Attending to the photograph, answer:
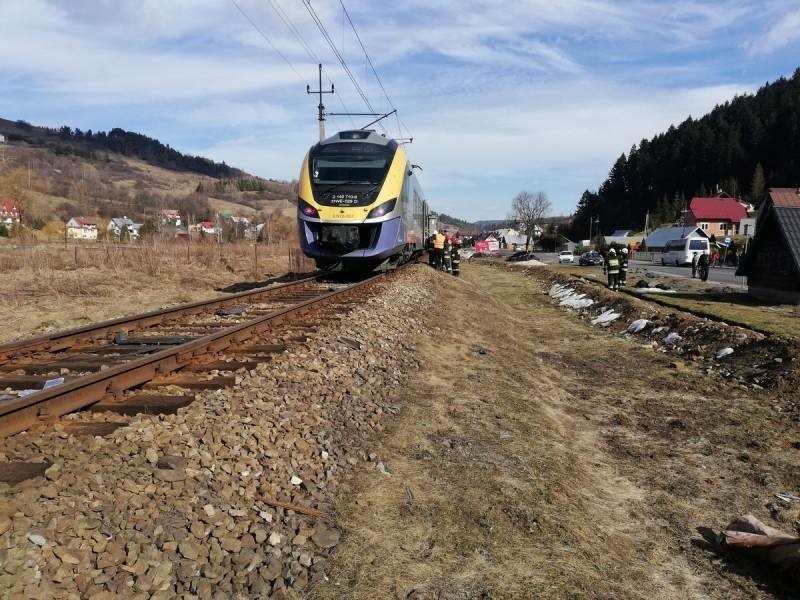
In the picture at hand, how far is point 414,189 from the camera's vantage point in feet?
63.4

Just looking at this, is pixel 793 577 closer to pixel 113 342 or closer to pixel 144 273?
pixel 113 342

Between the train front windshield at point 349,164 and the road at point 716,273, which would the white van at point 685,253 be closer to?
the road at point 716,273

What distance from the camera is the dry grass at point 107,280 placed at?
12539 mm

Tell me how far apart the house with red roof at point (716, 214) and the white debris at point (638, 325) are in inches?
3845

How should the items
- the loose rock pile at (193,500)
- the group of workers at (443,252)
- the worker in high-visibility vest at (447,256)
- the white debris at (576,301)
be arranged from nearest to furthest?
the loose rock pile at (193,500), the white debris at (576,301), the group of workers at (443,252), the worker in high-visibility vest at (447,256)

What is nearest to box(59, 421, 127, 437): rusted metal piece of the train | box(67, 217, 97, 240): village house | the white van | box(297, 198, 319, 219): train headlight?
the train

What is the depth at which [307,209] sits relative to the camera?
14.4 meters

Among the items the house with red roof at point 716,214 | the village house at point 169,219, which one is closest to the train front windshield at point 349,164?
the village house at point 169,219

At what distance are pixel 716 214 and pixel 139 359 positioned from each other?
112014mm

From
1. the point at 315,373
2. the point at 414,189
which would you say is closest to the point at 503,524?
the point at 315,373

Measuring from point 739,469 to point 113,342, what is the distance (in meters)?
7.32

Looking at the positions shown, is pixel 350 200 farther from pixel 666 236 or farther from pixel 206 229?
pixel 666 236

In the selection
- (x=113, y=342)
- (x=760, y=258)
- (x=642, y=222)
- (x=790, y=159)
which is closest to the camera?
(x=113, y=342)

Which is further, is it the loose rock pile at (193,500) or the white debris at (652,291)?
the white debris at (652,291)
